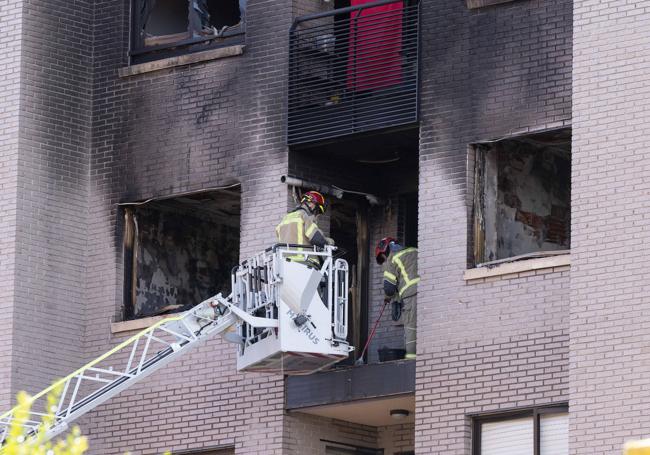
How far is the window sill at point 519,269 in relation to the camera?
2017 cm

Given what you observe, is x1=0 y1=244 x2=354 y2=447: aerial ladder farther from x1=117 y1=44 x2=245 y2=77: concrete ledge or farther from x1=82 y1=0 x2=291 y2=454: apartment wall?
x1=117 y1=44 x2=245 y2=77: concrete ledge

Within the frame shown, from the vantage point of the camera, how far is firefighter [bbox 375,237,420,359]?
21.7 meters

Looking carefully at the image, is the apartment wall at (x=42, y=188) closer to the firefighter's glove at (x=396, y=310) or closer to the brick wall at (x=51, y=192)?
the brick wall at (x=51, y=192)

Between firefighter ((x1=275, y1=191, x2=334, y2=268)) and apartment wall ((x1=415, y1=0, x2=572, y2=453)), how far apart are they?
3.84 ft

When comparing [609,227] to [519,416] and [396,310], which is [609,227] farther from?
[396,310]

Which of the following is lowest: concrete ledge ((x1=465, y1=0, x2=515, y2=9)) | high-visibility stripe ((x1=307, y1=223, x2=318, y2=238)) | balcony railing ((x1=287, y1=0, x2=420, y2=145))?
high-visibility stripe ((x1=307, y1=223, x2=318, y2=238))

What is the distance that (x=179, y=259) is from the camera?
82.2 feet

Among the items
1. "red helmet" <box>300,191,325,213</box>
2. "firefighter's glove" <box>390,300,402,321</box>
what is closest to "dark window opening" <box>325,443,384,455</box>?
"firefighter's glove" <box>390,300,402,321</box>

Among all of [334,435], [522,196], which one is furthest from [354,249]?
[522,196]

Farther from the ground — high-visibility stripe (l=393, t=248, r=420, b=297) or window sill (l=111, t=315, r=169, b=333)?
high-visibility stripe (l=393, t=248, r=420, b=297)

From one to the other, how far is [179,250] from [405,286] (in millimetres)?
4306

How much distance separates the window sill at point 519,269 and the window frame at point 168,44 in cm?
462

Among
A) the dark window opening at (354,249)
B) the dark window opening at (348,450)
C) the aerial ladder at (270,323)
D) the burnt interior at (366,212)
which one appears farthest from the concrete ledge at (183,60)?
the dark window opening at (348,450)

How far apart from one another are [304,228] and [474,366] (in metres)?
2.40
